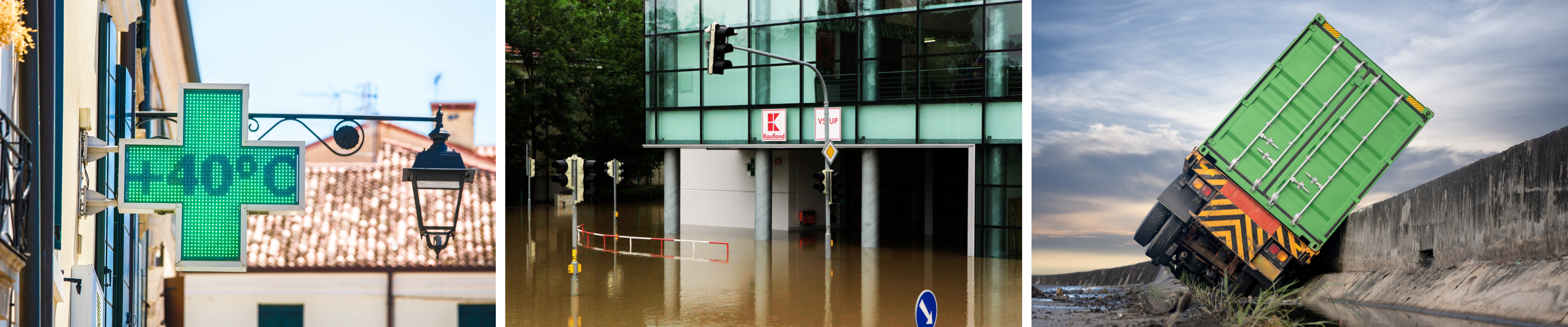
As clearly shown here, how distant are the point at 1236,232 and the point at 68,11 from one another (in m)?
9.81

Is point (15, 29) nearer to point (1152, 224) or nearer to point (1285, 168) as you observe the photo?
point (1152, 224)

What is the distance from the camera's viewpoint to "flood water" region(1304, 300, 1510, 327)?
8.69 metres

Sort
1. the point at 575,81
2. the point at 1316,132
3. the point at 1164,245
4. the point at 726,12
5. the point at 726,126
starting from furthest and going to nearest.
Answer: the point at 575,81, the point at 726,126, the point at 726,12, the point at 1164,245, the point at 1316,132

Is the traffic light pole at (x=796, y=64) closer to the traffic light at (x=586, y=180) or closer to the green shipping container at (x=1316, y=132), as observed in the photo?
the traffic light at (x=586, y=180)

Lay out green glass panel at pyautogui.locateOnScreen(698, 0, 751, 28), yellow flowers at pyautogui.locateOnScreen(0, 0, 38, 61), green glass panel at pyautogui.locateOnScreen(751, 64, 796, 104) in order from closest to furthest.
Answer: yellow flowers at pyautogui.locateOnScreen(0, 0, 38, 61) < green glass panel at pyautogui.locateOnScreen(751, 64, 796, 104) < green glass panel at pyautogui.locateOnScreen(698, 0, 751, 28)

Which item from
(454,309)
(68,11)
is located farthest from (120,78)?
(454,309)

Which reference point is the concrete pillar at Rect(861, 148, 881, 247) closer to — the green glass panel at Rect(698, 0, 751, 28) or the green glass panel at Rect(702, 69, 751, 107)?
the green glass panel at Rect(702, 69, 751, 107)

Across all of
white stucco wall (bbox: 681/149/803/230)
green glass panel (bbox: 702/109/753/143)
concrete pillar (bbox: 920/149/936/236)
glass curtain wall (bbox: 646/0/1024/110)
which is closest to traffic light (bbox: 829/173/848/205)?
glass curtain wall (bbox: 646/0/1024/110)

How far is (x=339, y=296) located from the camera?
6.17 m

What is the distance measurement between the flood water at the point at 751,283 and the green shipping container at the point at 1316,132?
148 inches

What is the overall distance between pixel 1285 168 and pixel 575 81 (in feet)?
106

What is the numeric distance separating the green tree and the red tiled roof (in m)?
28.2

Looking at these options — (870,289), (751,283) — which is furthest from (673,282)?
(870,289)

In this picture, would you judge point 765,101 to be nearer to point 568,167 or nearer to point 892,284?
point 892,284
